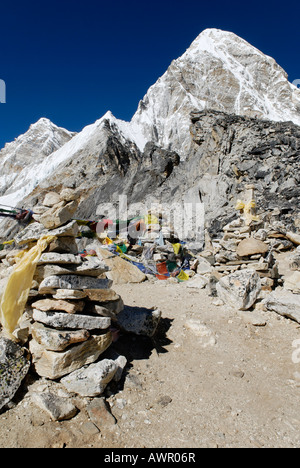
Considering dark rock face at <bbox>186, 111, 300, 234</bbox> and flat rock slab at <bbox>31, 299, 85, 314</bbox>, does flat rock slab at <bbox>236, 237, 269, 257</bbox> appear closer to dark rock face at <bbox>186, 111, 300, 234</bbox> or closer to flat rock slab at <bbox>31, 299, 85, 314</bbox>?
flat rock slab at <bbox>31, 299, 85, 314</bbox>

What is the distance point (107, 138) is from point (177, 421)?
49264mm

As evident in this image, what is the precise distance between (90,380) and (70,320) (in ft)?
2.72

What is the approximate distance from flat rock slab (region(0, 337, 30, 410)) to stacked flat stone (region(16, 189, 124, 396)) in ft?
0.56

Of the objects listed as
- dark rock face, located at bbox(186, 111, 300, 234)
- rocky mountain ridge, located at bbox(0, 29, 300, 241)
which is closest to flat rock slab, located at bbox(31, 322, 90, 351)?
rocky mountain ridge, located at bbox(0, 29, 300, 241)

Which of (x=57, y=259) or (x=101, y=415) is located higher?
(x=57, y=259)

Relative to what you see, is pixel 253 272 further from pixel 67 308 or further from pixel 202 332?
pixel 67 308

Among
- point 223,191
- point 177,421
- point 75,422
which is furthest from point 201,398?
point 223,191

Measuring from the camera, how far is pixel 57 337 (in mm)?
3496

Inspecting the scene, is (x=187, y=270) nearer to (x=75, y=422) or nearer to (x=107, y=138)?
(x=75, y=422)

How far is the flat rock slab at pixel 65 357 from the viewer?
138 inches

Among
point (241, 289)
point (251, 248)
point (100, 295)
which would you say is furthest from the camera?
point (251, 248)

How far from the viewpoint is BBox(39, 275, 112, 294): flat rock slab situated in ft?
12.6

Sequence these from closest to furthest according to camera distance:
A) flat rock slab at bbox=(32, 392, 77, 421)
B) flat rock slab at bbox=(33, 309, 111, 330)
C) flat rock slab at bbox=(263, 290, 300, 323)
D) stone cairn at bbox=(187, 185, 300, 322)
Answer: flat rock slab at bbox=(32, 392, 77, 421) → flat rock slab at bbox=(33, 309, 111, 330) → flat rock slab at bbox=(263, 290, 300, 323) → stone cairn at bbox=(187, 185, 300, 322)

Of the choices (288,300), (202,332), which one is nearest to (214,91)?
(288,300)
